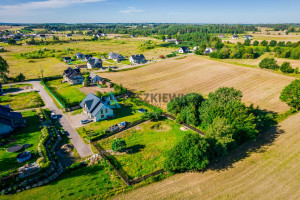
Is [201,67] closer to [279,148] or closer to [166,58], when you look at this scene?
[166,58]

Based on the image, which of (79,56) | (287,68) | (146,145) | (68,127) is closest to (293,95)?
(287,68)

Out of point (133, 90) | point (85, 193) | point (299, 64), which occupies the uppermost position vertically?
point (299, 64)

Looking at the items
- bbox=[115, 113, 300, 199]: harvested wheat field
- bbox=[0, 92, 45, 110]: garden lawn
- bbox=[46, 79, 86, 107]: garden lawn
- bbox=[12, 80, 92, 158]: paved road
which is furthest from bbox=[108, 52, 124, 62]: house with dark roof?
bbox=[115, 113, 300, 199]: harvested wheat field

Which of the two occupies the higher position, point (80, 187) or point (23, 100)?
point (23, 100)

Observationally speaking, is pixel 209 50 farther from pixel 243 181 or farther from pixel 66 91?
pixel 243 181

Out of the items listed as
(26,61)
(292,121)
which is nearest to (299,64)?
(292,121)

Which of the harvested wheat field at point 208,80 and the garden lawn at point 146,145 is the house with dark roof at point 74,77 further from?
the garden lawn at point 146,145

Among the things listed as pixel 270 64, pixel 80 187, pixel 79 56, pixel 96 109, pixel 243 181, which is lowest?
pixel 243 181
